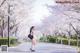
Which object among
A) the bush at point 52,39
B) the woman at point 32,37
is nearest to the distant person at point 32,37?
the woman at point 32,37

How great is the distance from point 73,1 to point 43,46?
1.52ft

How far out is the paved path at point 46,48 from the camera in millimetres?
2398

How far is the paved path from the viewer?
2398 millimetres

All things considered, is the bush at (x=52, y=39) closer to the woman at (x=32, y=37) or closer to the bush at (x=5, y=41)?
the woman at (x=32, y=37)

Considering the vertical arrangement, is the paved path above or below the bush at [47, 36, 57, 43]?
below

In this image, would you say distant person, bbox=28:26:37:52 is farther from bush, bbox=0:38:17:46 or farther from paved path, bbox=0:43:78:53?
bush, bbox=0:38:17:46

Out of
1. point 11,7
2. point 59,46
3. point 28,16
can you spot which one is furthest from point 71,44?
point 11,7

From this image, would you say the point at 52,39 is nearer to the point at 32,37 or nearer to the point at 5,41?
the point at 32,37

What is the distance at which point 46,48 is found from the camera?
2.41 meters

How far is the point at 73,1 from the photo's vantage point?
242 centimetres

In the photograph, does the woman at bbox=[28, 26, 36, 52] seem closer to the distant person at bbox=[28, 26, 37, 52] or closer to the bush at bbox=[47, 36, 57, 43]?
the distant person at bbox=[28, 26, 37, 52]

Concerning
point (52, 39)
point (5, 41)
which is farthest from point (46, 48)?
point (5, 41)

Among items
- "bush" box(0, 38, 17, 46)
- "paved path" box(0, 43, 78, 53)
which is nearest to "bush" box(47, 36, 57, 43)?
"paved path" box(0, 43, 78, 53)

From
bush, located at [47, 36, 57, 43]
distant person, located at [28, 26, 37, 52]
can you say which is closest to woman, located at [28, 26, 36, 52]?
distant person, located at [28, 26, 37, 52]
